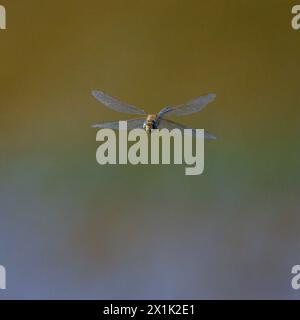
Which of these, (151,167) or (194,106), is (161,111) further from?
(151,167)

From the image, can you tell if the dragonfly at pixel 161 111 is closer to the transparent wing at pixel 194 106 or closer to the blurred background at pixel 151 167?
the transparent wing at pixel 194 106

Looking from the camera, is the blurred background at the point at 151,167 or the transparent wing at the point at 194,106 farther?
the blurred background at the point at 151,167

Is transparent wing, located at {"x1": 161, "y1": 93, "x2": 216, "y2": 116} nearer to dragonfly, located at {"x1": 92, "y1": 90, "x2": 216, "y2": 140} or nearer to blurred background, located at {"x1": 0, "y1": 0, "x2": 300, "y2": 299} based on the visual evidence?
dragonfly, located at {"x1": 92, "y1": 90, "x2": 216, "y2": 140}

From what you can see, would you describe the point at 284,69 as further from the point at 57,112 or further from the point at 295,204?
the point at 57,112

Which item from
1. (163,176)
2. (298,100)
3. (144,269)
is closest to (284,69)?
(298,100)

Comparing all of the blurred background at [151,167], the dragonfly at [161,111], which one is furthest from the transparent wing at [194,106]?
the blurred background at [151,167]

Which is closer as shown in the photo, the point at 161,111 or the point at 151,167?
the point at 161,111

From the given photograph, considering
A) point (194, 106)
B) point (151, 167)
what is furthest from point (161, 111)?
point (151, 167)

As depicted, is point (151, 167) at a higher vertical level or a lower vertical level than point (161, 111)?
lower

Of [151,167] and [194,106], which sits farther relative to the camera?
[151,167]
